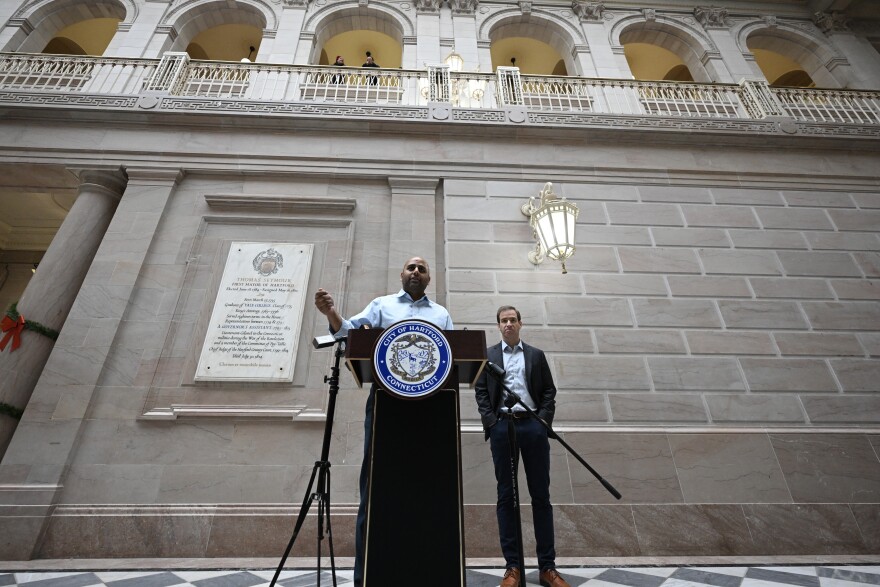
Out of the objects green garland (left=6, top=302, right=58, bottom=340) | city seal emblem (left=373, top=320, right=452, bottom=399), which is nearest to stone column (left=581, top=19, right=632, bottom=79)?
city seal emblem (left=373, top=320, right=452, bottom=399)

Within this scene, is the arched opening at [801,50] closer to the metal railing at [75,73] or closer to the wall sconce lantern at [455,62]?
the wall sconce lantern at [455,62]

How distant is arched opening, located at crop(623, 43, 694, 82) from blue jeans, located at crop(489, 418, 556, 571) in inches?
Answer: 446

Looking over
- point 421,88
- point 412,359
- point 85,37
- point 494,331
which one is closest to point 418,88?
point 421,88

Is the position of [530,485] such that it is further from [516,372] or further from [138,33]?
[138,33]

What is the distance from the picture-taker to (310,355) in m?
4.87

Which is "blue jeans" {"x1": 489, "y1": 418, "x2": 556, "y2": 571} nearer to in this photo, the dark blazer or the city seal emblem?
the dark blazer

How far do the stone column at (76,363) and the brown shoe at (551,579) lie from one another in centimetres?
428

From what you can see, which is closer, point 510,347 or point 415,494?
point 415,494

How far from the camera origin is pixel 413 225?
570 centimetres

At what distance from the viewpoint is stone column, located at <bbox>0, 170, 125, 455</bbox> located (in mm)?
4617

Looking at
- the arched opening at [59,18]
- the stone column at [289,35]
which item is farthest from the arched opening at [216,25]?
the arched opening at [59,18]

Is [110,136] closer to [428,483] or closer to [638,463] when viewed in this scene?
[428,483]

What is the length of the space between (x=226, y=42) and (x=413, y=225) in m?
9.24

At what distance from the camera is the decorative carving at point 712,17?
9688mm
